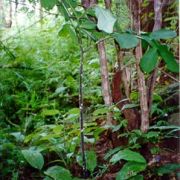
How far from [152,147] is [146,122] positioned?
0.23 ft

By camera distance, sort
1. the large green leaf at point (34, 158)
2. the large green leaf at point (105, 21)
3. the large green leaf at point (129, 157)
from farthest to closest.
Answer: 1. the large green leaf at point (34, 158)
2. the large green leaf at point (129, 157)
3. the large green leaf at point (105, 21)

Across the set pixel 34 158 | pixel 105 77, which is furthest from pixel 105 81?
pixel 34 158

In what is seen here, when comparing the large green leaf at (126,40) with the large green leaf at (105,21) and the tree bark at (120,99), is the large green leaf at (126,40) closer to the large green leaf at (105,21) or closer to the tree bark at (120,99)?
the large green leaf at (105,21)

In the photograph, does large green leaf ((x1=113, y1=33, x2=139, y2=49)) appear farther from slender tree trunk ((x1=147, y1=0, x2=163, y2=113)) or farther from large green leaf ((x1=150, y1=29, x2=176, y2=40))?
slender tree trunk ((x1=147, y1=0, x2=163, y2=113))

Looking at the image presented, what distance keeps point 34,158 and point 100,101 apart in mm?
639

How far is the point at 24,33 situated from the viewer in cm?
254

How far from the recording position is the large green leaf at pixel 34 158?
86cm

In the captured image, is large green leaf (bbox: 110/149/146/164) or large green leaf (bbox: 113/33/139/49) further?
large green leaf (bbox: 110/149/146/164)

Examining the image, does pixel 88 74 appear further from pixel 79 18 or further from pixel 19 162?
pixel 79 18

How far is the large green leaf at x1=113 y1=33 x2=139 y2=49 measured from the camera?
0.53 metres

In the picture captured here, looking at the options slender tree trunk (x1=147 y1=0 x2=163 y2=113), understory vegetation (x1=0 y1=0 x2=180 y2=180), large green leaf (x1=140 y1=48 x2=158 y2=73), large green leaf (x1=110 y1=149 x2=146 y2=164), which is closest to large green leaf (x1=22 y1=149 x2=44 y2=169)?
understory vegetation (x1=0 y1=0 x2=180 y2=180)

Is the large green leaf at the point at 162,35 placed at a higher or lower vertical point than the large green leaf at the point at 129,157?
higher

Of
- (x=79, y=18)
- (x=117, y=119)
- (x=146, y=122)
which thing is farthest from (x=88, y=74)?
(x=79, y=18)

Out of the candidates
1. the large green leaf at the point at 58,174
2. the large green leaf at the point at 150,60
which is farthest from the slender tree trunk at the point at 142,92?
the large green leaf at the point at 150,60
